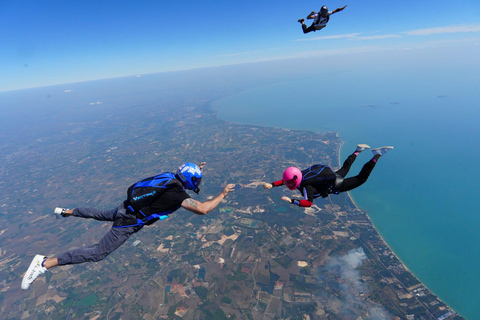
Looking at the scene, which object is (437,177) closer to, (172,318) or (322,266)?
(322,266)

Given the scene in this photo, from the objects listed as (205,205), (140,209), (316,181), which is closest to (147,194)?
(140,209)

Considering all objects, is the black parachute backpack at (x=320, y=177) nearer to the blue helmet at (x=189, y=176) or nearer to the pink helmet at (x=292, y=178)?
the pink helmet at (x=292, y=178)

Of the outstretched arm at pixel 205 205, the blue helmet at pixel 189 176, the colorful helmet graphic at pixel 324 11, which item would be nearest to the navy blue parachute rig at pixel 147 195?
the blue helmet at pixel 189 176

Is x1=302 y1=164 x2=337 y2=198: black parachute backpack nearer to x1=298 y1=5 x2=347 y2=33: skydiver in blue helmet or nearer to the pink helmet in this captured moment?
the pink helmet

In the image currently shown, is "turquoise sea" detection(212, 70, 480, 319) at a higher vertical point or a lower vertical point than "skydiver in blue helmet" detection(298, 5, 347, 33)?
lower

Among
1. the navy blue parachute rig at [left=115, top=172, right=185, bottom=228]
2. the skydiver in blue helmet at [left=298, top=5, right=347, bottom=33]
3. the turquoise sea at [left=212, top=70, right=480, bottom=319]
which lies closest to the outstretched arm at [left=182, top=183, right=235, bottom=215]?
the navy blue parachute rig at [left=115, top=172, right=185, bottom=228]

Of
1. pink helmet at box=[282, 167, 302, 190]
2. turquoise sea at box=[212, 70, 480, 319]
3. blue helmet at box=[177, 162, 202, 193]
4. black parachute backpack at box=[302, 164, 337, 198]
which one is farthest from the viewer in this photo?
turquoise sea at box=[212, 70, 480, 319]
